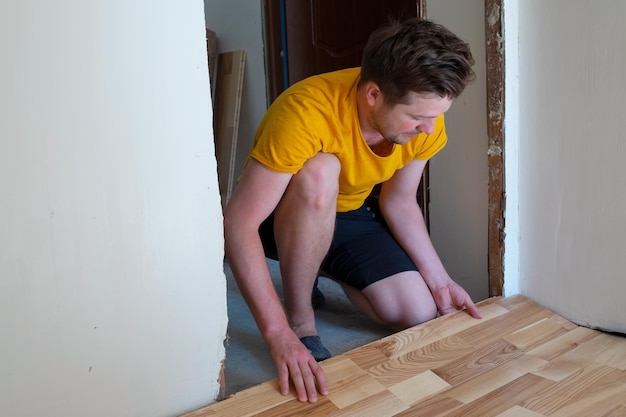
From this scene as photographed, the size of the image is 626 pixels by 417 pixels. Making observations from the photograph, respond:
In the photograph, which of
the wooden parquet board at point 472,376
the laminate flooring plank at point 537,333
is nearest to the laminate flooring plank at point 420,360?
the wooden parquet board at point 472,376

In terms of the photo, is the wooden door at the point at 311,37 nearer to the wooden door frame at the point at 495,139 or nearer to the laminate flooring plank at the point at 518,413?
the wooden door frame at the point at 495,139

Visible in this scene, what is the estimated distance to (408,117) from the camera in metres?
1.32

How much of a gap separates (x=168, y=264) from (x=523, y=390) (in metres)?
0.77

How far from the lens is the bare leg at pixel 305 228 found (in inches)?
54.1

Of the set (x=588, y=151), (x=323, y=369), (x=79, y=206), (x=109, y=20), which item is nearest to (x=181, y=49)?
(x=109, y=20)

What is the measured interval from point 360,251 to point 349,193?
0.19 meters

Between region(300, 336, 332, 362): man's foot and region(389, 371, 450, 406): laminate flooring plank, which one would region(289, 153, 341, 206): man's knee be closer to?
region(300, 336, 332, 362): man's foot

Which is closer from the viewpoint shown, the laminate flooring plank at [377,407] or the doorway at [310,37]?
the laminate flooring plank at [377,407]

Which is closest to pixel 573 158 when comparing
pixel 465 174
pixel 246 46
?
pixel 465 174

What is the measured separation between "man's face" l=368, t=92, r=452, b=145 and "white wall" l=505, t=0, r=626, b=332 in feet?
1.26

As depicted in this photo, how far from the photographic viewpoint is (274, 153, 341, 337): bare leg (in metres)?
1.37

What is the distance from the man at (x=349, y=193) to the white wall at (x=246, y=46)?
160 cm

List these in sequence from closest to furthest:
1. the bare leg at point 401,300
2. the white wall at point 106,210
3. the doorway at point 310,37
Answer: the white wall at point 106,210 < the bare leg at point 401,300 < the doorway at point 310,37

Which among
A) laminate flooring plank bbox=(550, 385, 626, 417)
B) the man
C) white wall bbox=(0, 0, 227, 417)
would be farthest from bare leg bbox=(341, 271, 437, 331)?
white wall bbox=(0, 0, 227, 417)
